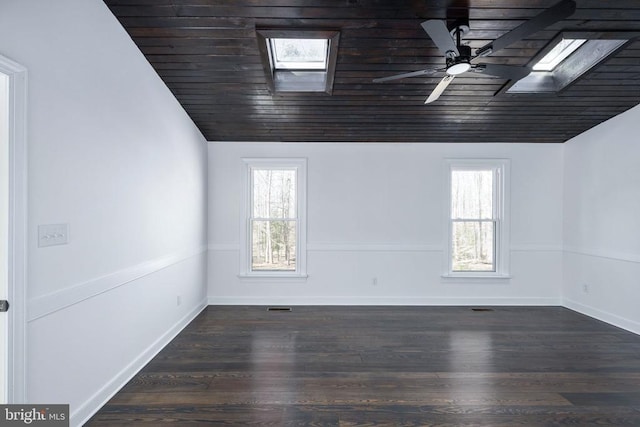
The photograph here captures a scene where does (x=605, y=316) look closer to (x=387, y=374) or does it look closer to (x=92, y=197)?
(x=387, y=374)

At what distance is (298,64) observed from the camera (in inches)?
139

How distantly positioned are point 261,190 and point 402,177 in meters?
2.08

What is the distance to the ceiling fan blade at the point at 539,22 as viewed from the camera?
1.86 metres

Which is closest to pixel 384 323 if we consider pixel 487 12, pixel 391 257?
pixel 391 257

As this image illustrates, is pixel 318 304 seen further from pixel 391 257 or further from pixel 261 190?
pixel 261 190

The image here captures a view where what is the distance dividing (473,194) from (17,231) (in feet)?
16.6

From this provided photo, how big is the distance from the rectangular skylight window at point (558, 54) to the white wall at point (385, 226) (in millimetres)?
1420

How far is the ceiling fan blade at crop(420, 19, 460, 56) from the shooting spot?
218cm

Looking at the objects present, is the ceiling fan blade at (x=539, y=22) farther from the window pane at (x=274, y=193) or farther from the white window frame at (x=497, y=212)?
the window pane at (x=274, y=193)

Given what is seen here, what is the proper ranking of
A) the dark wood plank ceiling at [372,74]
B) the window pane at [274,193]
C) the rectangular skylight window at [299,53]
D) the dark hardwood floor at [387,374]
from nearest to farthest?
the dark hardwood floor at [387,374]
the dark wood plank ceiling at [372,74]
the rectangular skylight window at [299,53]
the window pane at [274,193]

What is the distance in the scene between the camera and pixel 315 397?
2512mm

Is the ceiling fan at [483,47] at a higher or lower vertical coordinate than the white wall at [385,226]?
higher

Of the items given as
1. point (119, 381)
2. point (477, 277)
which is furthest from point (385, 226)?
point (119, 381)

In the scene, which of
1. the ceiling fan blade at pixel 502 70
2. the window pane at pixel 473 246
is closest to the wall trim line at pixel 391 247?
the window pane at pixel 473 246
